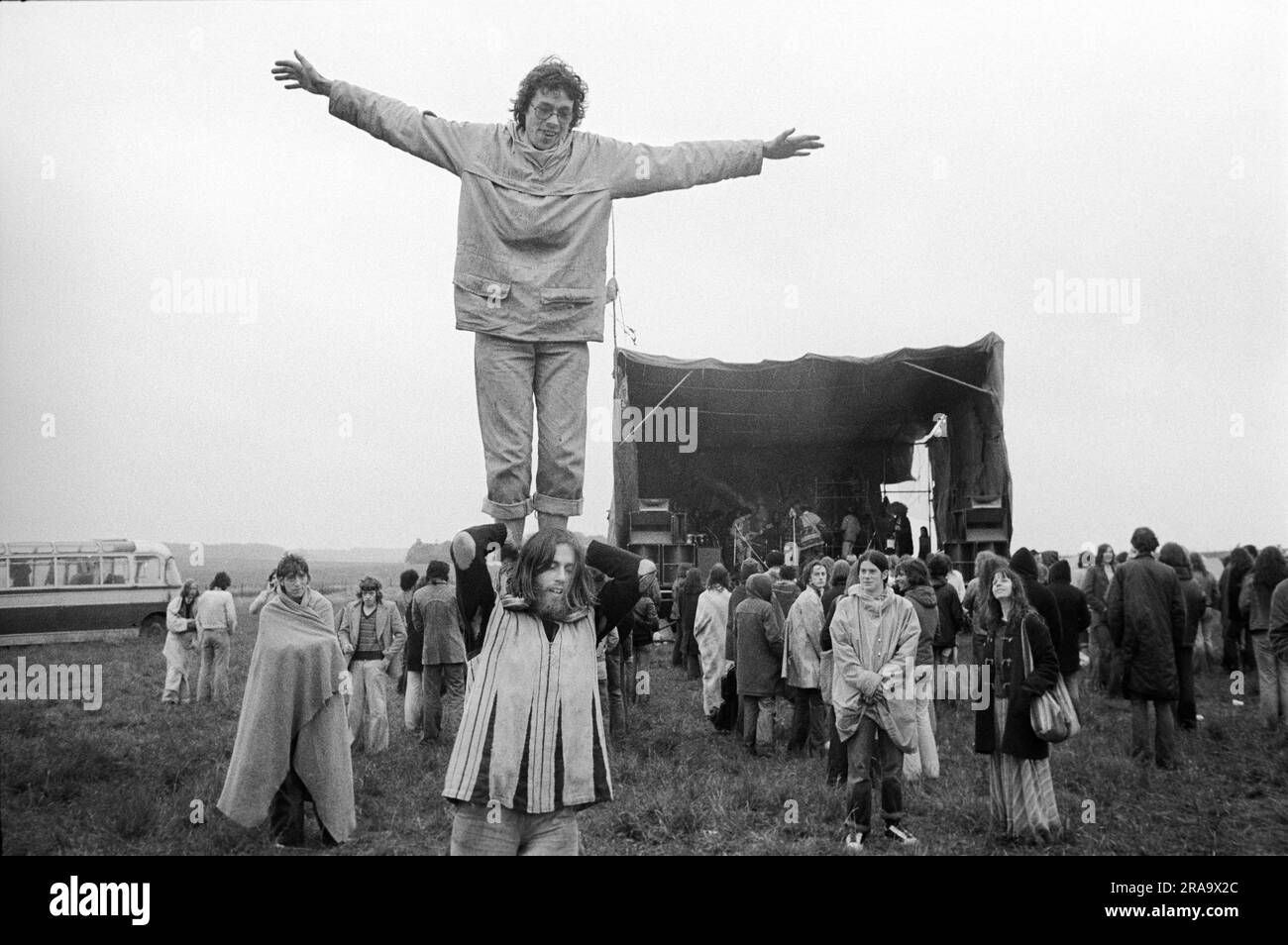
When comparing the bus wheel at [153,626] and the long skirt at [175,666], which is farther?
the bus wheel at [153,626]

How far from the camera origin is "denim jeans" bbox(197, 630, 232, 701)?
1140 centimetres

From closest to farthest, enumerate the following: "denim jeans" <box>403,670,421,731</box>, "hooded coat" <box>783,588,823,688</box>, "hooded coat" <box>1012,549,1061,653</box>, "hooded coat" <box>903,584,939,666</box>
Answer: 1. "hooded coat" <box>1012,549,1061,653</box>
2. "hooded coat" <box>903,584,939,666</box>
3. "hooded coat" <box>783,588,823,688</box>
4. "denim jeans" <box>403,670,421,731</box>

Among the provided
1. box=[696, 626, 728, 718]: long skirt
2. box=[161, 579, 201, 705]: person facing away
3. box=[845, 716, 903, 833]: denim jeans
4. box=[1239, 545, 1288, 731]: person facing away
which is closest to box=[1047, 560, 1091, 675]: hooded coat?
box=[1239, 545, 1288, 731]: person facing away

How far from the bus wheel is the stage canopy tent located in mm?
9959

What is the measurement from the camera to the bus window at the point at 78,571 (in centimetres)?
1764

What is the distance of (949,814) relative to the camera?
675 cm

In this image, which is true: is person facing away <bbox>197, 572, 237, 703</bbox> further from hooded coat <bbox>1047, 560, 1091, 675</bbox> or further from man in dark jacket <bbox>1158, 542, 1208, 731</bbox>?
man in dark jacket <bbox>1158, 542, 1208, 731</bbox>

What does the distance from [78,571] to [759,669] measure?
14633mm

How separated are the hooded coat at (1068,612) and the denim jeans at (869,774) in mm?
2080

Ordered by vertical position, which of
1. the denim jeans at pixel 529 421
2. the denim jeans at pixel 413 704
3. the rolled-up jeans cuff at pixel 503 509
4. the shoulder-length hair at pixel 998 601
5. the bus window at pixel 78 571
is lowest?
the denim jeans at pixel 413 704

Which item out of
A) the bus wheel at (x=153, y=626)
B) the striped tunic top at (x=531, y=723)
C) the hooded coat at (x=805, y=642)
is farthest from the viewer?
the bus wheel at (x=153, y=626)

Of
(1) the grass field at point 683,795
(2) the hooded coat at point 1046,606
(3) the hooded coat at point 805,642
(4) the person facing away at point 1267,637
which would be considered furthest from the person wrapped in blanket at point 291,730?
(4) the person facing away at point 1267,637

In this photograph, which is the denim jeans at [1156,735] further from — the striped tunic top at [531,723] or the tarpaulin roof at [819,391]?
the tarpaulin roof at [819,391]
